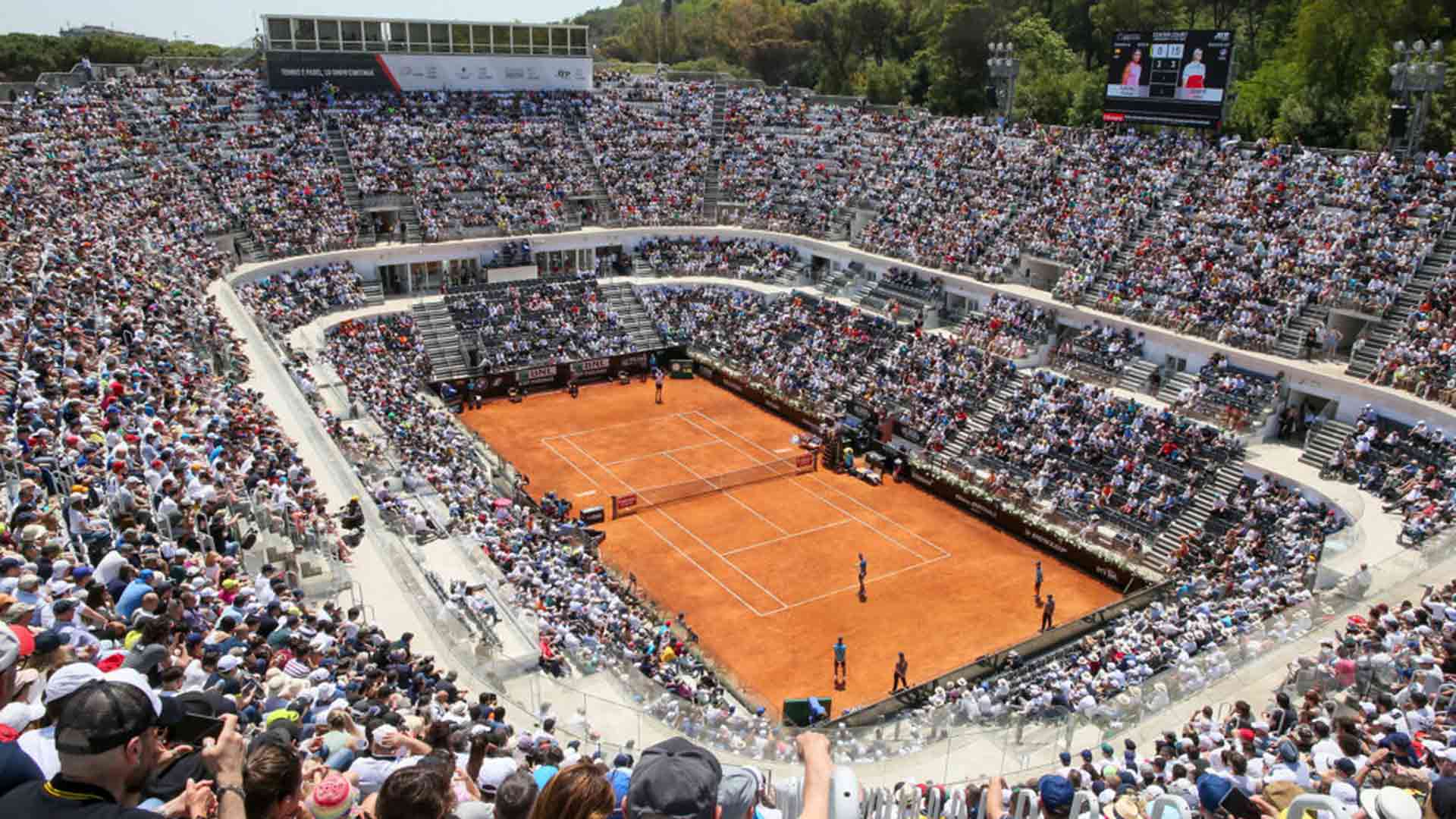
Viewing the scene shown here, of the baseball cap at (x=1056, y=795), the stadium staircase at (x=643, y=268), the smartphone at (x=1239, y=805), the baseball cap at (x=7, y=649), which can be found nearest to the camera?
the baseball cap at (x=7, y=649)

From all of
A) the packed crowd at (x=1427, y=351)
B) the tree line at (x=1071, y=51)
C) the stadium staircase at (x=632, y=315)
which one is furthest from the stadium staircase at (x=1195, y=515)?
the tree line at (x=1071, y=51)

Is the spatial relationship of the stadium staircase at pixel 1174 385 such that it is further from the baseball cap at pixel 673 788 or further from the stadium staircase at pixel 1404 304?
the baseball cap at pixel 673 788

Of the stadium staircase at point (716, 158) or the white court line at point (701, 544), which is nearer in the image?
the white court line at point (701, 544)

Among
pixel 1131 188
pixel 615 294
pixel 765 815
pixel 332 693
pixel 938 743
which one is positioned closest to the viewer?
pixel 765 815

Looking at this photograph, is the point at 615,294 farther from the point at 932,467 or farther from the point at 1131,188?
the point at 1131,188

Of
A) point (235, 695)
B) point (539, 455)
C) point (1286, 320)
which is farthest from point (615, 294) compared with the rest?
point (235, 695)

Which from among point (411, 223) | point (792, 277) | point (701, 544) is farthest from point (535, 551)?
point (411, 223)
